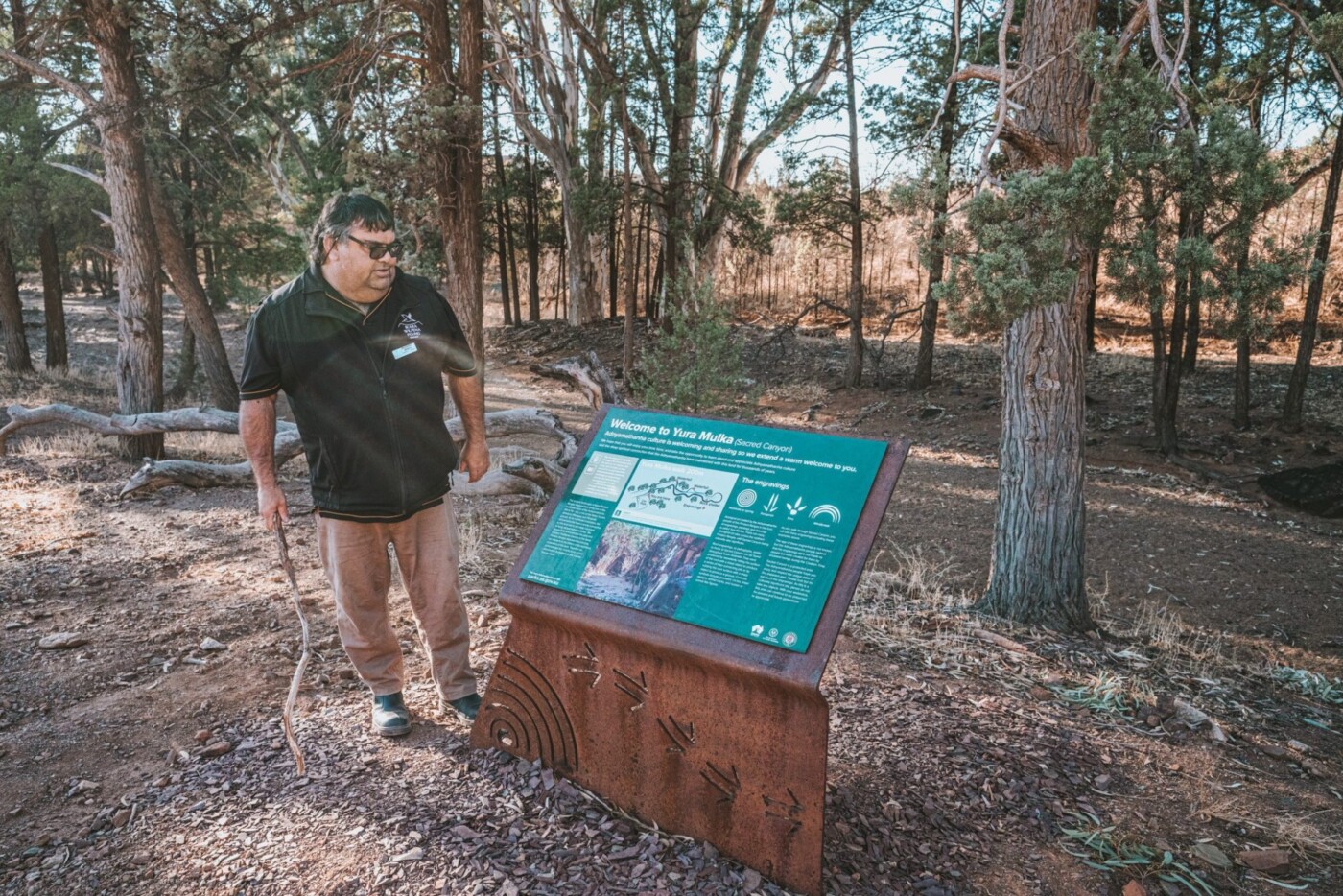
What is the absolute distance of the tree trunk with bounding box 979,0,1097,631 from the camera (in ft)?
15.6

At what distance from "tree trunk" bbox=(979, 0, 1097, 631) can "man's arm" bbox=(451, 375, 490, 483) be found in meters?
3.30

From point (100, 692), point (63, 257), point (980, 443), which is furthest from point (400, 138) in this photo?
point (63, 257)

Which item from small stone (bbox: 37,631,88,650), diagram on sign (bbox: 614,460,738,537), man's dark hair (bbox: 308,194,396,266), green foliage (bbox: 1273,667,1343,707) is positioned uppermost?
man's dark hair (bbox: 308,194,396,266)

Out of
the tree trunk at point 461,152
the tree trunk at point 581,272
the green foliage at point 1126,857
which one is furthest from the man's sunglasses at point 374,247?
the tree trunk at point 581,272

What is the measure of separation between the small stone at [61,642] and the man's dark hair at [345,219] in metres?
2.86

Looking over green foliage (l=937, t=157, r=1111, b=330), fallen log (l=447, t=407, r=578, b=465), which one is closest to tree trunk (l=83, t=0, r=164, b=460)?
fallen log (l=447, t=407, r=578, b=465)

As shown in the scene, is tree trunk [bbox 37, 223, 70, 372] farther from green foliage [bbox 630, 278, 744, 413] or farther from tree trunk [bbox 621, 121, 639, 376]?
green foliage [bbox 630, 278, 744, 413]

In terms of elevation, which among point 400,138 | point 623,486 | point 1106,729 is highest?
point 400,138

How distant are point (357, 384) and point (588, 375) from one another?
194 inches

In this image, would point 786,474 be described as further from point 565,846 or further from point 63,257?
point 63,257

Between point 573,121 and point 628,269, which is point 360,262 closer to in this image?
point 628,269

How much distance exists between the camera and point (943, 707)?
370 centimetres

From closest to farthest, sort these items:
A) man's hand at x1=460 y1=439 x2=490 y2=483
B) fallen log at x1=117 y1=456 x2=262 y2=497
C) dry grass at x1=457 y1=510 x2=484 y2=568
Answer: man's hand at x1=460 y1=439 x2=490 y2=483 → dry grass at x1=457 y1=510 x2=484 y2=568 → fallen log at x1=117 y1=456 x2=262 y2=497

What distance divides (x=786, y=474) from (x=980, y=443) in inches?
460
